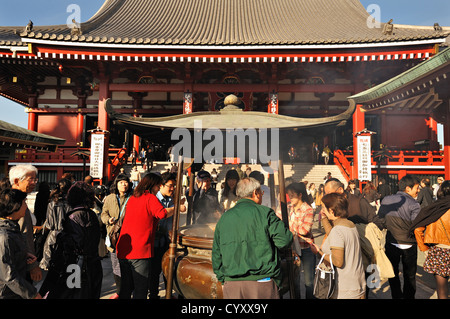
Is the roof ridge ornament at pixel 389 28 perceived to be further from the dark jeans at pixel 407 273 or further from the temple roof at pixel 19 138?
the temple roof at pixel 19 138

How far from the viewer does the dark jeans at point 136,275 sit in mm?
3059

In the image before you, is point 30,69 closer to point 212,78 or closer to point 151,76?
point 151,76

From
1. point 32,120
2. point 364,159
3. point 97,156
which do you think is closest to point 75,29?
point 97,156

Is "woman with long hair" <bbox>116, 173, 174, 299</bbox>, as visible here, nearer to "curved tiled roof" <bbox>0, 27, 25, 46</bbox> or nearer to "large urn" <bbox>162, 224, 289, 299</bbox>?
"large urn" <bbox>162, 224, 289, 299</bbox>

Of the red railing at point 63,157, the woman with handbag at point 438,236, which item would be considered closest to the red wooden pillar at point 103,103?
the red railing at point 63,157

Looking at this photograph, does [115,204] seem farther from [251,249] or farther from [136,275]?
[251,249]

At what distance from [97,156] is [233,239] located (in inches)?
398

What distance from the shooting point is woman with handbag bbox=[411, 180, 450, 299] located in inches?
120

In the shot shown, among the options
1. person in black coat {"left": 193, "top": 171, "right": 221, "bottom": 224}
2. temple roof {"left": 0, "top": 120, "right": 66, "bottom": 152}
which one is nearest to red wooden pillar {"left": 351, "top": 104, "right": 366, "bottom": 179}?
person in black coat {"left": 193, "top": 171, "right": 221, "bottom": 224}

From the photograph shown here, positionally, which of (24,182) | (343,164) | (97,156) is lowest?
(24,182)

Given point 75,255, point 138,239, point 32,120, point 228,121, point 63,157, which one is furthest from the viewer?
point 32,120

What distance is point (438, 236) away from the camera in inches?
121
